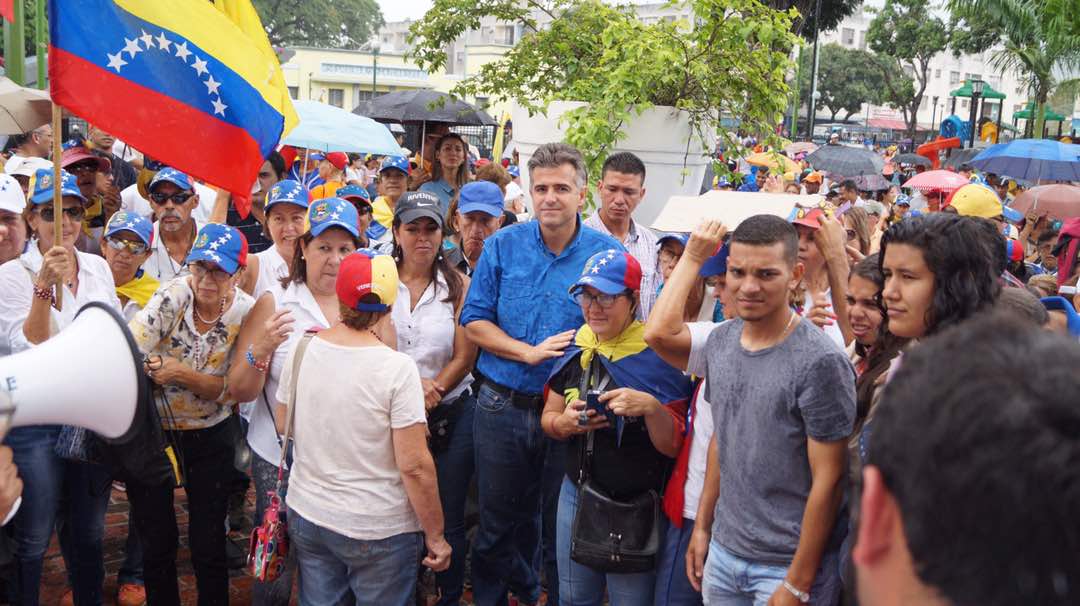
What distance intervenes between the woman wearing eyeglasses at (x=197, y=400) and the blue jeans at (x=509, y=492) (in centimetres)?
120

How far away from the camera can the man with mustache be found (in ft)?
19.2

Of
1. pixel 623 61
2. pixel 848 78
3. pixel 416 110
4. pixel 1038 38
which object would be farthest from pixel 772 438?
pixel 848 78

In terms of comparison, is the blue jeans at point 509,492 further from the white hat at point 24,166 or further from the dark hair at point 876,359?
the white hat at point 24,166

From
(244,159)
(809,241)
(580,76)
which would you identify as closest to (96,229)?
(244,159)

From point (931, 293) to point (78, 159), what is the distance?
237 inches

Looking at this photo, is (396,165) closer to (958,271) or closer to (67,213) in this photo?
(67,213)

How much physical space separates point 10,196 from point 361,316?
214 centimetres

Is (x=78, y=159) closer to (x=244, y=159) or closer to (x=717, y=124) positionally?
(x=244, y=159)

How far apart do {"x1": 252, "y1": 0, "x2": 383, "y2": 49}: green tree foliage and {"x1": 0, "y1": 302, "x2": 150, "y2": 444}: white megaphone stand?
71811 millimetres

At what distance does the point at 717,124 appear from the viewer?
19.6 feet

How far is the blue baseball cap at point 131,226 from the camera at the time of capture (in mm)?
5031

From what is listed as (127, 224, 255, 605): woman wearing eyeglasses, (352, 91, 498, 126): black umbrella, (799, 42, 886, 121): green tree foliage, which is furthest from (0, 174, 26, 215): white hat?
(799, 42, 886, 121): green tree foliage

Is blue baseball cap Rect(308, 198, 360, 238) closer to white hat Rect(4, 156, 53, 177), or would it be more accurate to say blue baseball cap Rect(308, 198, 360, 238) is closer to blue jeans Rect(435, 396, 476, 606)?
blue jeans Rect(435, 396, 476, 606)

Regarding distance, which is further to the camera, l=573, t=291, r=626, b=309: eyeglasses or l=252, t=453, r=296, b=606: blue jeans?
l=252, t=453, r=296, b=606: blue jeans
